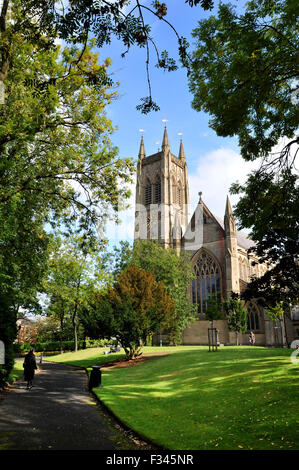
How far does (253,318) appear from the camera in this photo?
39.9 m

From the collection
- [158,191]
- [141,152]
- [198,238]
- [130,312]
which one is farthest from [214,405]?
[141,152]

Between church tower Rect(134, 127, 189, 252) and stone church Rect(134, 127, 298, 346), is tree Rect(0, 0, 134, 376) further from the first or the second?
church tower Rect(134, 127, 189, 252)

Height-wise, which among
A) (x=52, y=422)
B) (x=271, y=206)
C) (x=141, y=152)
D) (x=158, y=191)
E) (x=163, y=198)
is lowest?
(x=52, y=422)

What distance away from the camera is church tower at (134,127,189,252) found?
1877 inches

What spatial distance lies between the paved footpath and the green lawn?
2.63 ft

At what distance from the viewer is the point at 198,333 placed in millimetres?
41844

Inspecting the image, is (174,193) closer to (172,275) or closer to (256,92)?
(172,275)

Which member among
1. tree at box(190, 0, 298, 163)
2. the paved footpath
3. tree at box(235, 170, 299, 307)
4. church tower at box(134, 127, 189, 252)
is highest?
church tower at box(134, 127, 189, 252)

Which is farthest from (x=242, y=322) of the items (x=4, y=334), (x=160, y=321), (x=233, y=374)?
(x=4, y=334)

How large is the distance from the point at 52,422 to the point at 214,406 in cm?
428

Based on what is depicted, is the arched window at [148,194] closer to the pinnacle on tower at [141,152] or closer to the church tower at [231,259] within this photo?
the pinnacle on tower at [141,152]

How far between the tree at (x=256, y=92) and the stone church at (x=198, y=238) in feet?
95.5

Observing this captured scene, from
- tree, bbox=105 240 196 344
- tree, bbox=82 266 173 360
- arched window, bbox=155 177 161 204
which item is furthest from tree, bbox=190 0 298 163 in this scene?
arched window, bbox=155 177 161 204
